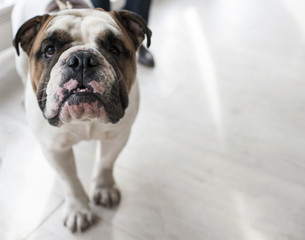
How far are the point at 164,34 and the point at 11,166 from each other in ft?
5.72

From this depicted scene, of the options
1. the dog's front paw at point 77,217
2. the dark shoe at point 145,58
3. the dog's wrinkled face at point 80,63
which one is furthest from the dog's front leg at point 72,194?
the dark shoe at point 145,58

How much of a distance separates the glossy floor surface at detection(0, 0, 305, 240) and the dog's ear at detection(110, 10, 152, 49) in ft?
2.35

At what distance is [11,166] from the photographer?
65.2 inches

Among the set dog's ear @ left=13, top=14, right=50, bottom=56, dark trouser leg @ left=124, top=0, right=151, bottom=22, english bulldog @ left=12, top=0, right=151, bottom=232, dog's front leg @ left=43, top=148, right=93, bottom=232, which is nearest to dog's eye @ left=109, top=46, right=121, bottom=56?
english bulldog @ left=12, top=0, right=151, bottom=232

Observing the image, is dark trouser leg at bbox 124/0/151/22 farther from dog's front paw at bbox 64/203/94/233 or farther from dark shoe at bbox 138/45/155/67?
dog's front paw at bbox 64/203/94/233

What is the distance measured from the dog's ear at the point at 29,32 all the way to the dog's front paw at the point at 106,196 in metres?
0.67

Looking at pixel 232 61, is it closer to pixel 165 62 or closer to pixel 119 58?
pixel 165 62

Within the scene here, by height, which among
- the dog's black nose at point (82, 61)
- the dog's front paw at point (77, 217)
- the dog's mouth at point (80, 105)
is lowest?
Result: the dog's front paw at point (77, 217)

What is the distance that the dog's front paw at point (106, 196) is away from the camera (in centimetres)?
151

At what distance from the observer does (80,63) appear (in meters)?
0.97

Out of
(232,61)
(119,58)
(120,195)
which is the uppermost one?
(119,58)

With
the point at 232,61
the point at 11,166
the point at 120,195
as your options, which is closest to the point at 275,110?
the point at 232,61

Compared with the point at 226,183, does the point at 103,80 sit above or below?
above

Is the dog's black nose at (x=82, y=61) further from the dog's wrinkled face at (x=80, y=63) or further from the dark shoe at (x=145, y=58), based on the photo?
the dark shoe at (x=145, y=58)
